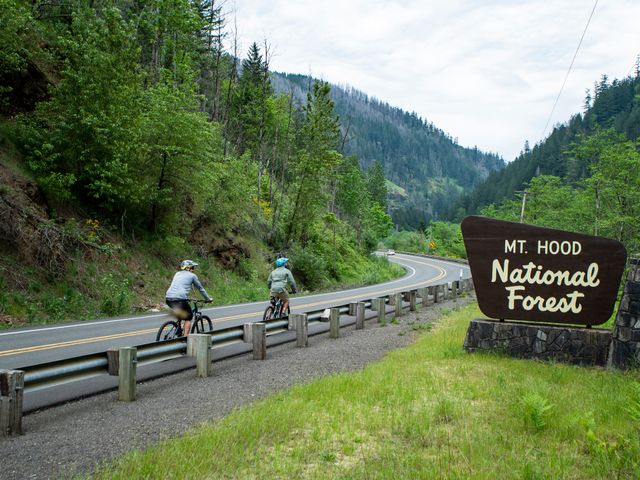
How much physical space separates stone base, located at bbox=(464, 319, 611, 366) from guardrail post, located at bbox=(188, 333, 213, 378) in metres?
5.51

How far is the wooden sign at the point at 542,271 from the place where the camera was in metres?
10.3

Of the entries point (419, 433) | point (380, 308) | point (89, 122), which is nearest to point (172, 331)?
point (419, 433)

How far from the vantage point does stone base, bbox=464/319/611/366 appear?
32.0 ft

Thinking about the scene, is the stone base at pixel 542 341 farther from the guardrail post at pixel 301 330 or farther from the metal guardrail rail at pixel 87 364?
the metal guardrail rail at pixel 87 364

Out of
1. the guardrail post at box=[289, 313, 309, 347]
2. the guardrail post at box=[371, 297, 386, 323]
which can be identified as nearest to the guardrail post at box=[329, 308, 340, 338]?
the guardrail post at box=[289, 313, 309, 347]

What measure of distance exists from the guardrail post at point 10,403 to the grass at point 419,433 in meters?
1.70

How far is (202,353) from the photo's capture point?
8.77 metres

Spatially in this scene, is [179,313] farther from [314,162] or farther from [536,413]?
[314,162]

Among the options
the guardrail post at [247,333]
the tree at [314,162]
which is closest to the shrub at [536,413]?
the guardrail post at [247,333]

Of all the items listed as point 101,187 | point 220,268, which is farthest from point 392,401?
point 220,268

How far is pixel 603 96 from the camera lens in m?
152

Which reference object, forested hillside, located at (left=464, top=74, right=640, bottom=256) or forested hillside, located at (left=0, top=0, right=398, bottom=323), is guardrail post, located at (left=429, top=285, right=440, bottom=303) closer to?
forested hillside, located at (left=0, top=0, right=398, bottom=323)

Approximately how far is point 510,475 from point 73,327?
1181 cm

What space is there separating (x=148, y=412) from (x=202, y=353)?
2202 mm
